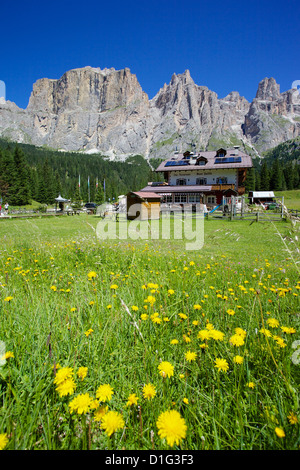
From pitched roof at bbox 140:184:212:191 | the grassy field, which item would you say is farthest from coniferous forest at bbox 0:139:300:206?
the grassy field

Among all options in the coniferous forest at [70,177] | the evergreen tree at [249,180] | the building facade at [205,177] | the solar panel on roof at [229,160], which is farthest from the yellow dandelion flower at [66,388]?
the evergreen tree at [249,180]

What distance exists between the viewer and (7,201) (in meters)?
53.8

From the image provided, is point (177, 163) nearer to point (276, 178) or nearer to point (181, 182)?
point (181, 182)

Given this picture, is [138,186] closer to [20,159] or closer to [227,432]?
[20,159]

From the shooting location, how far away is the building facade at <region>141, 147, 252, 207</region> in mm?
38625

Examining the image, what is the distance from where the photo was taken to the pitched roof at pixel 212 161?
3878cm

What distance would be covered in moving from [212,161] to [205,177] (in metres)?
3.52

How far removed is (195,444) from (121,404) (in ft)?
1.48

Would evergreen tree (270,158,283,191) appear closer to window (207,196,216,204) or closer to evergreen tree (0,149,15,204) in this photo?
window (207,196,216,204)

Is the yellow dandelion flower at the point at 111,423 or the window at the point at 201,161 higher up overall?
the window at the point at 201,161

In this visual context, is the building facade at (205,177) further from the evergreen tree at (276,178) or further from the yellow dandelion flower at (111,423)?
the evergreen tree at (276,178)

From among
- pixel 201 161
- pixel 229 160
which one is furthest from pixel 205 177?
pixel 229 160

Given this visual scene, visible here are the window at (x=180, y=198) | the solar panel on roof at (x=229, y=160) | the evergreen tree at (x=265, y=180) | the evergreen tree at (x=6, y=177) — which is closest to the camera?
the solar panel on roof at (x=229, y=160)
